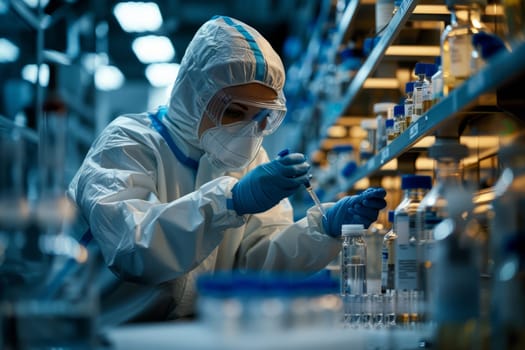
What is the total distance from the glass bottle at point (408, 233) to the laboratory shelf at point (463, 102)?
14 cm

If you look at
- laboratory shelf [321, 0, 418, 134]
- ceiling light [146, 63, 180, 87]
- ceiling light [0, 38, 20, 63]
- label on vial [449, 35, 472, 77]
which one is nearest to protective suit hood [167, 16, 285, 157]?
laboratory shelf [321, 0, 418, 134]

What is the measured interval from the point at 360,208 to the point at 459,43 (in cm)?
89

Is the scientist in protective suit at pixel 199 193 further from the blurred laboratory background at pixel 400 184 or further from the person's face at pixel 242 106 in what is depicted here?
the blurred laboratory background at pixel 400 184

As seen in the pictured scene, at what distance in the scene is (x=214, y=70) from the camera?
106 inches

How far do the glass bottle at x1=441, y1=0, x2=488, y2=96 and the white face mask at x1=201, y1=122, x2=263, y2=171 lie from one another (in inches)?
41.1

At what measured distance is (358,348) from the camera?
112cm

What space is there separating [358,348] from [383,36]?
1839 mm

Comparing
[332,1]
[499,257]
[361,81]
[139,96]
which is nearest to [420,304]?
[499,257]

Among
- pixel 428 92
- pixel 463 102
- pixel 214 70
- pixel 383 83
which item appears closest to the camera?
pixel 463 102

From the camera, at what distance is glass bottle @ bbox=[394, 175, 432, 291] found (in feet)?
6.21

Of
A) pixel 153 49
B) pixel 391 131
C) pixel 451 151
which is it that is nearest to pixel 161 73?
pixel 153 49

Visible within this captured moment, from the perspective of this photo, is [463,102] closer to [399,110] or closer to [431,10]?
[399,110]

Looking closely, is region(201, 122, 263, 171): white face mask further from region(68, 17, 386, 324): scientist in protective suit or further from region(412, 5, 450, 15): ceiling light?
region(412, 5, 450, 15): ceiling light

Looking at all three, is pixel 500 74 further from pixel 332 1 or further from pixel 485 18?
pixel 332 1
